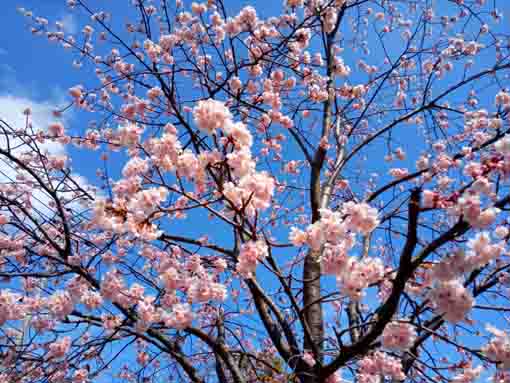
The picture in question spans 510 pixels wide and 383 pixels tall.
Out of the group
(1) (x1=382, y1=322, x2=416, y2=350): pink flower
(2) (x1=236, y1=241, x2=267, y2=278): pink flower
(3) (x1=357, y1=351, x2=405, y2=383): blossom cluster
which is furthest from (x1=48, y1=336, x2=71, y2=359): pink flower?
(1) (x1=382, y1=322, x2=416, y2=350): pink flower

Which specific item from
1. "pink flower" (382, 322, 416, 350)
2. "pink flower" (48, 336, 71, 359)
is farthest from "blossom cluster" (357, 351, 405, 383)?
"pink flower" (48, 336, 71, 359)

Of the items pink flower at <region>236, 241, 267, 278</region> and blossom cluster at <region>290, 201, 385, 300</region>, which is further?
pink flower at <region>236, 241, 267, 278</region>

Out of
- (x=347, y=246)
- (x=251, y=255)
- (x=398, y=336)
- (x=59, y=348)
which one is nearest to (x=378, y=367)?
(x=398, y=336)

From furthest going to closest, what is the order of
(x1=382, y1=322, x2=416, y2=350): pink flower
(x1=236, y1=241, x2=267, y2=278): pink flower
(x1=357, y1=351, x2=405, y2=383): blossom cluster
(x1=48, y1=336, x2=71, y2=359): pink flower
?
1. (x1=48, y1=336, x2=71, y2=359): pink flower
2. (x1=357, y1=351, x2=405, y2=383): blossom cluster
3. (x1=236, y1=241, x2=267, y2=278): pink flower
4. (x1=382, y1=322, x2=416, y2=350): pink flower

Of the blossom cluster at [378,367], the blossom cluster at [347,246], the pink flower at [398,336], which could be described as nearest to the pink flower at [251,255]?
the blossom cluster at [347,246]

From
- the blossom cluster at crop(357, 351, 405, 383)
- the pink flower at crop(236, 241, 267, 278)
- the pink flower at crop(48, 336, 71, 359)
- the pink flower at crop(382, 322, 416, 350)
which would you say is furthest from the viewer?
the pink flower at crop(48, 336, 71, 359)

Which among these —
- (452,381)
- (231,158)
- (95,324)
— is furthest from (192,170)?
(452,381)

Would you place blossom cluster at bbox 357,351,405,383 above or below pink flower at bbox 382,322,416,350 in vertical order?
above

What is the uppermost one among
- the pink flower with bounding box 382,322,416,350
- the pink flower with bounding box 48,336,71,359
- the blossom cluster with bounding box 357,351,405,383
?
the pink flower with bounding box 48,336,71,359

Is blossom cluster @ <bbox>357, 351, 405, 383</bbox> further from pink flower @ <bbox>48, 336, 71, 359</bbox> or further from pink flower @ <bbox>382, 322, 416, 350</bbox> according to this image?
pink flower @ <bbox>48, 336, 71, 359</bbox>

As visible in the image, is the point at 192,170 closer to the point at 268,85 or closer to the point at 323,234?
the point at 323,234

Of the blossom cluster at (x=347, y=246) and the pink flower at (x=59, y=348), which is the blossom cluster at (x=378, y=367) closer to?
the blossom cluster at (x=347, y=246)

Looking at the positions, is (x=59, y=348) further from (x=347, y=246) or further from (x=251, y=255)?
(x=347, y=246)

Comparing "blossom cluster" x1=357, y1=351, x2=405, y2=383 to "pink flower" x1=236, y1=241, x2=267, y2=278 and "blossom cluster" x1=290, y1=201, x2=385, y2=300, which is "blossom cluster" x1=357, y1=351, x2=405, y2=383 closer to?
"blossom cluster" x1=290, y1=201, x2=385, y2=300
